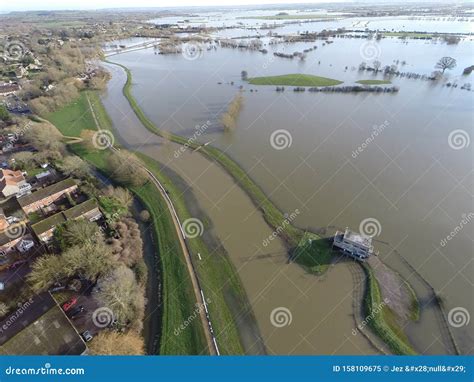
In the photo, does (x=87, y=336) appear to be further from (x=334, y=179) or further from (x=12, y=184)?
(x=334, y=179)

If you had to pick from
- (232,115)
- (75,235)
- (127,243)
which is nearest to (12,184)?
(75,235)

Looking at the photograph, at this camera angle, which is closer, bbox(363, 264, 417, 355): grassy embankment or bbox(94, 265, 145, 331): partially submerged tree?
bbox(363, 264, 417, 355): grassy embankment

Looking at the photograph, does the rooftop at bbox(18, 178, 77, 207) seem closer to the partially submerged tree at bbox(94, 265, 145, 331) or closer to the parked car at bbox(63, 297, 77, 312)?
the parked car at bbox(63, 297, 77, 312)

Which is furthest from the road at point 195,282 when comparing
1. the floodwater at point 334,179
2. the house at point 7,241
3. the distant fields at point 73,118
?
the distant fields at point 73,118

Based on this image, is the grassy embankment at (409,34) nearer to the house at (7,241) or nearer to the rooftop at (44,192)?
the rooftop at (44,192)

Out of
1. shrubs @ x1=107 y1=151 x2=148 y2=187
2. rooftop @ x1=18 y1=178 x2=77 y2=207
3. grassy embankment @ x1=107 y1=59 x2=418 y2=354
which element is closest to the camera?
grassy embankment @ x1=107 y1=59 x2=418 y2=354

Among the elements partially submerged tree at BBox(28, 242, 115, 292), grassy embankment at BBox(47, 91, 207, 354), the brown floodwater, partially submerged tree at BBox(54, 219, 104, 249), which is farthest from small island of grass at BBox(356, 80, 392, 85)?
partially submerged tree at BBox(28, 242, 115, 292)

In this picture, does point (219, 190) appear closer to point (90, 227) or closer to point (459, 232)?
point (90, 227)
